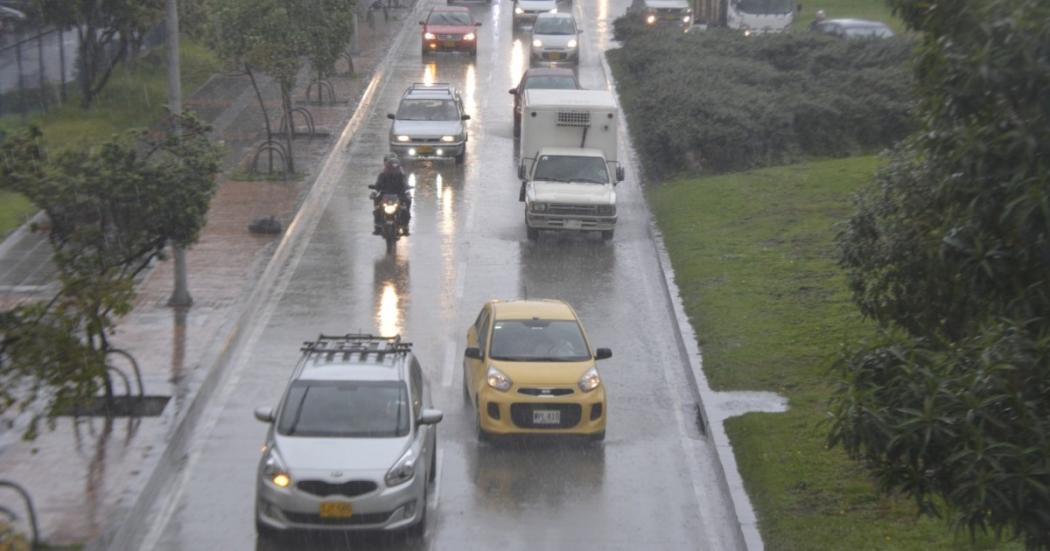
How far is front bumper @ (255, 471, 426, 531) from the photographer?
12906 mm

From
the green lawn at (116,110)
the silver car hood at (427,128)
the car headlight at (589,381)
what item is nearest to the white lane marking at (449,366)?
the car headlight at (589,381)

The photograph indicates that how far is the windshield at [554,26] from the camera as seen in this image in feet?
155

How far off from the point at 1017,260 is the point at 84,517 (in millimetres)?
9358

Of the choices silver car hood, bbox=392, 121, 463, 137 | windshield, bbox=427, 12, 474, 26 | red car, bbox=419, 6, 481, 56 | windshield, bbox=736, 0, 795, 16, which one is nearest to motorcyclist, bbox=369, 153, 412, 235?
silver car hood, bbox=392, 121, 463, 137

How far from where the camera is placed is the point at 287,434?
1365 centimetres

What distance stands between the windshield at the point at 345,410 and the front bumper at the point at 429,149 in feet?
62.1

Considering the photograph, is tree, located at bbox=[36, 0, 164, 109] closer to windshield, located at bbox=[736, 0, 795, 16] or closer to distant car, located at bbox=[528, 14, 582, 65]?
distant car, located at bbox=[528, 14, 582, 65]

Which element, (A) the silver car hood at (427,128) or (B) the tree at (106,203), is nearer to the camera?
(B) the tree at (106,203)

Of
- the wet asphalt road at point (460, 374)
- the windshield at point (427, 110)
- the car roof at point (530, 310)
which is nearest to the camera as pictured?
the wet asphalt road at point (460, 374)

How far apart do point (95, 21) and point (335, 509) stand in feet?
82.4

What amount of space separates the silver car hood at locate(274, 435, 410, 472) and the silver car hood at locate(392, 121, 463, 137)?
19896 mm

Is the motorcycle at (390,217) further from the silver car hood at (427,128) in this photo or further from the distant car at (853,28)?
the distant car at (853,28)

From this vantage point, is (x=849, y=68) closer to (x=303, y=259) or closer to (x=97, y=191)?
(x=303, y=259)

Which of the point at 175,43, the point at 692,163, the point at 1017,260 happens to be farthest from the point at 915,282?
the point at 692,163
